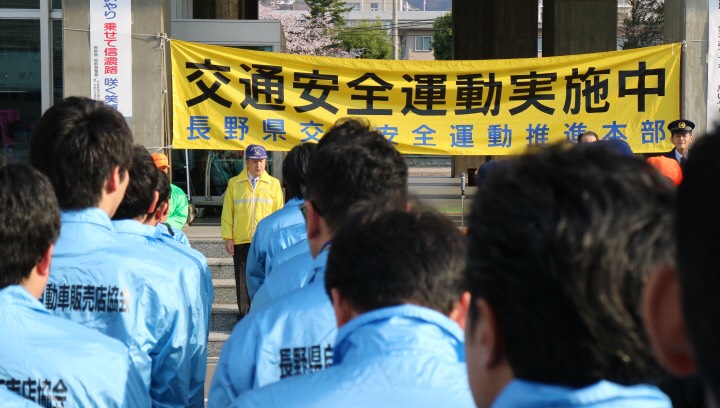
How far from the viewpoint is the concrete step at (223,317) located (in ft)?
28.2

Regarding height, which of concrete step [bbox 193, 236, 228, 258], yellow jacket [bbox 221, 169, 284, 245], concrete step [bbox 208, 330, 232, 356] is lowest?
concrete step [bbox 208, 330, 232, 356]

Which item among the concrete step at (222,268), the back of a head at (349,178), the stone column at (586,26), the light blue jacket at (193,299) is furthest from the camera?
the stone column at (586,26)

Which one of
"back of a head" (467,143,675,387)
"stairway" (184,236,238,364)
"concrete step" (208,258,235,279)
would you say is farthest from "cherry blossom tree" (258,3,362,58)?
"back of a head" (467,143,675,387)

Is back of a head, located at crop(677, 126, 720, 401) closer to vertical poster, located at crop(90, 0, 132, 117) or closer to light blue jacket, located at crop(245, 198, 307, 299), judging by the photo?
light blue jacket, located at crop(245, 198, 307, 299)

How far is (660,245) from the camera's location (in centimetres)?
112

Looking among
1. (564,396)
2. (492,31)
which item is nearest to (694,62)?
(564,396)

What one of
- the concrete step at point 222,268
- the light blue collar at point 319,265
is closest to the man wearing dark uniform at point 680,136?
the concrete step at point 222,268

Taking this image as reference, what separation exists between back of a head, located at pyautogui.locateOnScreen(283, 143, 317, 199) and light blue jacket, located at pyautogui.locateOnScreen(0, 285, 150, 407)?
2943mm

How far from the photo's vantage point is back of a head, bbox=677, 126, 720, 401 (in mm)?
681

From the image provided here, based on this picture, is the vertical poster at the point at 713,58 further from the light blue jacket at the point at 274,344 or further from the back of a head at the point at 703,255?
the back of a head at the point at 703,255

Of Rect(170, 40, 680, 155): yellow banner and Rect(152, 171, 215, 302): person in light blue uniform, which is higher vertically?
Rect(170, 40, 680, 155): yellow banner

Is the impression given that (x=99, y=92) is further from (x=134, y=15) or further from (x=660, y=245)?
(x=660, y=245)

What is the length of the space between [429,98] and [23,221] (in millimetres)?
7315

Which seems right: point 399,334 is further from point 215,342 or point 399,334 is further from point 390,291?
point 215,342
